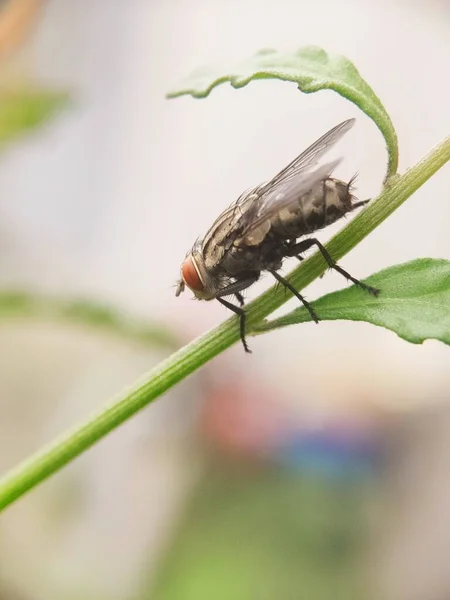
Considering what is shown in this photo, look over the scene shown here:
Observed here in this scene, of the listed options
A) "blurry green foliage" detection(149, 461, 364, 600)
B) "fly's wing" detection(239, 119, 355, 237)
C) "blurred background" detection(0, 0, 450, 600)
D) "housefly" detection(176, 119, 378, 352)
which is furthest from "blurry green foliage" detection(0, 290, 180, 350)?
"blurry green foliage" detection(149, 461, 364, 600)

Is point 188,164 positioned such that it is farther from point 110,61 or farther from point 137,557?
point 137,557

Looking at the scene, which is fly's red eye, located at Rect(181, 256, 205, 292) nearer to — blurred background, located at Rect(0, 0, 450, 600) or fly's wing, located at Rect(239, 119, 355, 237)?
fly's wing, located at Rect(239, 119, 355, 237)

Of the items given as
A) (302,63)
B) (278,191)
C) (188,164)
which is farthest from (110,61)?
(302,63)

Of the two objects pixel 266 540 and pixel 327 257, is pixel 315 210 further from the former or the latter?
pixel 266 540

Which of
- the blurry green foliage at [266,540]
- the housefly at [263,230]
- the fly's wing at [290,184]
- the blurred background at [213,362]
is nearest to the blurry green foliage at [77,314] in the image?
the housefly at [263,230]

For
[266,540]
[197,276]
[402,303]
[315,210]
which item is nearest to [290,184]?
[315,210]

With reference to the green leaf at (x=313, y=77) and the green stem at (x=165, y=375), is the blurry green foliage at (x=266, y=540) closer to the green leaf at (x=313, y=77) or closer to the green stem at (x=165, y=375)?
the green stem at (x=165, y=375)
